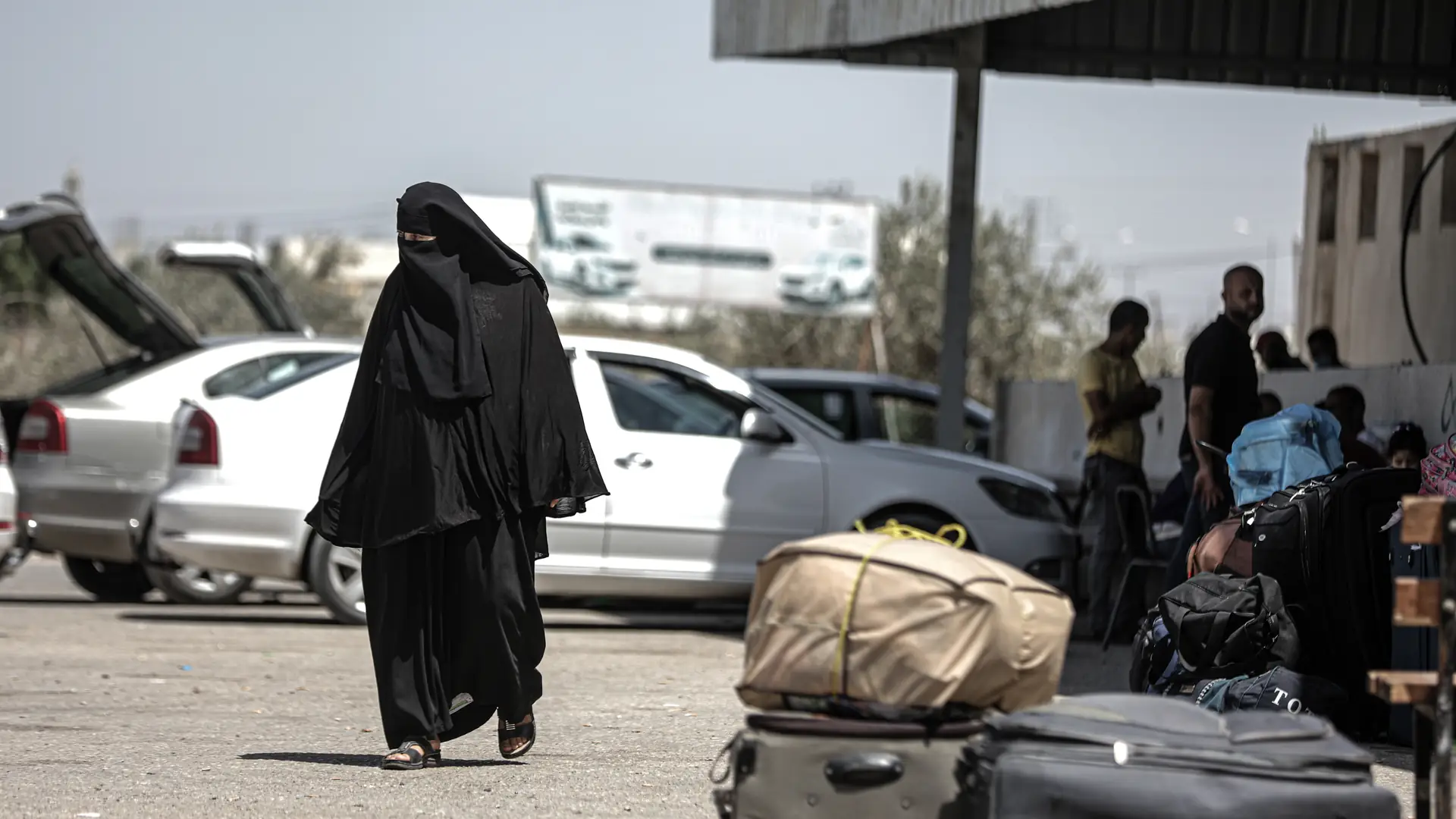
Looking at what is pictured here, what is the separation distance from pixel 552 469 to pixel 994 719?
8.31 feet

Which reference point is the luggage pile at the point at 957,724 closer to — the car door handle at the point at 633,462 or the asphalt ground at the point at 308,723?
the asphalt ground at the point at 308,723

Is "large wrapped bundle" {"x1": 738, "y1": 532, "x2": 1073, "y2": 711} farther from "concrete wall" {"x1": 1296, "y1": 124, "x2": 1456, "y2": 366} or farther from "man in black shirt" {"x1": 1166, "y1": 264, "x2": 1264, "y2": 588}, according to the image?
"concrete wall" {"x1": 1296, "y1": 124, "x2": 1456, "y2": 366}

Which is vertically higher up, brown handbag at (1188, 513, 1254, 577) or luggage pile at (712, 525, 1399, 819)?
luggage pile at (712, 525, 1399, 819)

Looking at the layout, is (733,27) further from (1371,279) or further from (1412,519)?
(1412,519)

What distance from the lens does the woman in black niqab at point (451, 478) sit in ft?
20.9

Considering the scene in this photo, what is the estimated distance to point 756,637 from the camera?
4574mm

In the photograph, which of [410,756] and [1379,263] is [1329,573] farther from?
[1379,263]

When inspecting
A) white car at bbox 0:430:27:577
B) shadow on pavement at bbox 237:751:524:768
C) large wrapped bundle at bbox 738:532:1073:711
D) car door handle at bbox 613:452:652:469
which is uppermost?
large wrapped bundle at bbox 738:532:1073:711

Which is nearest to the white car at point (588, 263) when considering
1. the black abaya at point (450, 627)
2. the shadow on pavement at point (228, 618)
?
the shadow on pavement at point (228, 618)

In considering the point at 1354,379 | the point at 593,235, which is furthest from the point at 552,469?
the point at 593,235

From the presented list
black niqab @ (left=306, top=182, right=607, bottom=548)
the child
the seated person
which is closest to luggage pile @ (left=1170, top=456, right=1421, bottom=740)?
the child

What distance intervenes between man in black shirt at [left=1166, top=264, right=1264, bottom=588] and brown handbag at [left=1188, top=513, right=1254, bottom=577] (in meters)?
2.00

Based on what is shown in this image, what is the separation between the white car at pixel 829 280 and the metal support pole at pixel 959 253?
32.2 meters

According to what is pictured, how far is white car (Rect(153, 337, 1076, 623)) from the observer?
468 inches
